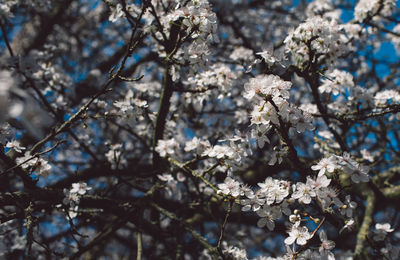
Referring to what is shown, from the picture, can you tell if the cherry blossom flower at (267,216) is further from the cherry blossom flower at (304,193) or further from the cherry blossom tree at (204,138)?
the cherry blossom flower at (304,193)

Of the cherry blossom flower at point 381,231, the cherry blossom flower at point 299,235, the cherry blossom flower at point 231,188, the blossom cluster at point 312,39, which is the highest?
the blossom cluster at point 312,39

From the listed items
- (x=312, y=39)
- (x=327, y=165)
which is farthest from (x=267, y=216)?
(x=312, y=39)

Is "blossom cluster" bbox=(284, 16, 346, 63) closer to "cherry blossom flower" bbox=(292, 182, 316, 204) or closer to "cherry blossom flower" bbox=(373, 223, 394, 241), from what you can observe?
"cherry blossom flower" bbox=(292, 182, 316, 204)

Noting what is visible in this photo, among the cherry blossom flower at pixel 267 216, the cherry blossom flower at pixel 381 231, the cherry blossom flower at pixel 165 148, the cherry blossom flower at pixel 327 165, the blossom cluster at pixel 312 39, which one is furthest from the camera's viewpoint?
the cherry blossom flower at pixel 165 148

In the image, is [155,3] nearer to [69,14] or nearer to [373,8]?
[373,8]

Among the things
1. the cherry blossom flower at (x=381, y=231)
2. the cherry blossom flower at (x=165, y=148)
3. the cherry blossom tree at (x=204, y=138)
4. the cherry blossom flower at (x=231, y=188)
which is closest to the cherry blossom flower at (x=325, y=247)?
the cherry blossom tree at (x=204, y=138)

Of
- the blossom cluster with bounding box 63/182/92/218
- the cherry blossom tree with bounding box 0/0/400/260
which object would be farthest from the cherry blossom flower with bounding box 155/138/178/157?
the blossom cluster with bounding box 63/182/92/218

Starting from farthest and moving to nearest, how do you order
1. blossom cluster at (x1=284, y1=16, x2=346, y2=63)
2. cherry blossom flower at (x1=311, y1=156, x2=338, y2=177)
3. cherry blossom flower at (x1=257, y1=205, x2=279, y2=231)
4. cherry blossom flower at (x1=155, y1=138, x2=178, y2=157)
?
cherry blossom flower at (x1=155, y1=138, x2=178, y2=157) → blossom cluster at (x1=284, y1=16, x2=346, y2=63) → cherry blossom flower at (x1=257, y1=205, x2=279, y2=231) → cherry blossom flower at (x1=311, y1=156, x2=338, y2=177)

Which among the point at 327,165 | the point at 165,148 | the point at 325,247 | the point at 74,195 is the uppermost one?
the point at 165,148

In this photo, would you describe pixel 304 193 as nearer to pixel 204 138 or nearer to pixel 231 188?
pixel 231 188

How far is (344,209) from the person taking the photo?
1760 millimetres

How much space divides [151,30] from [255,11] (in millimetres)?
5695

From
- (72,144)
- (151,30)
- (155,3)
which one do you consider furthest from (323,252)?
(72,144)

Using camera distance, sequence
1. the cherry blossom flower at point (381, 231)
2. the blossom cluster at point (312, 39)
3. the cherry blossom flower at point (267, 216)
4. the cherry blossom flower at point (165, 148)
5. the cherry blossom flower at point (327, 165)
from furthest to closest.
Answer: the cherry blossom flower at point (165, 148), the cherry blossom flower at point (381, 231), the blossom cluster at point (312, 39), the cherry blossom flower at point (267, 216), the cherry blossom flower at point (327, 165)
